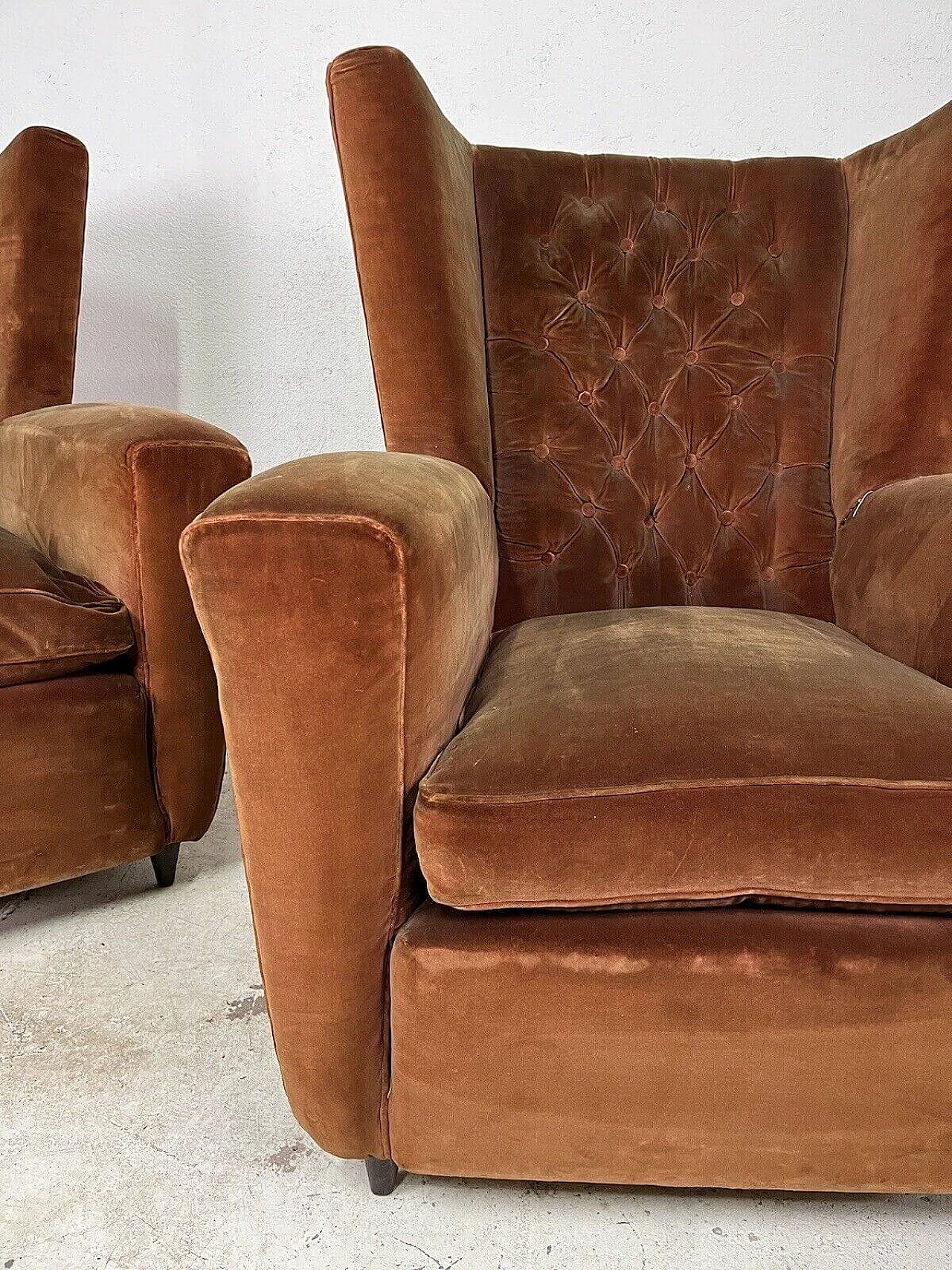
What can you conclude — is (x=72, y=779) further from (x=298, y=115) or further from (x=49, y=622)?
(x=298, y=115)

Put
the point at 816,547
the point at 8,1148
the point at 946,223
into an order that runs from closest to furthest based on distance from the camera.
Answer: the point at 8,1148 < the point at 946,223 < the point at 816,547

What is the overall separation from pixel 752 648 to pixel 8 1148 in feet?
2.82

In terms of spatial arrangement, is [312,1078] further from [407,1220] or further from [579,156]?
[579,156]

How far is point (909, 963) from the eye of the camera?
0.80 metres

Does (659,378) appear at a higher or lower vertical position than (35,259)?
lower

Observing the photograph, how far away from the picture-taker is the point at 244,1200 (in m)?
0.93

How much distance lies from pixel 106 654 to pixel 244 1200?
2.32 ft

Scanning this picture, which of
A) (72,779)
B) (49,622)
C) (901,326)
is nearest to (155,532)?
(49,622)

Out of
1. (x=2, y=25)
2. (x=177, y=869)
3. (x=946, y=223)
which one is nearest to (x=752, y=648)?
(x=946, y=223)

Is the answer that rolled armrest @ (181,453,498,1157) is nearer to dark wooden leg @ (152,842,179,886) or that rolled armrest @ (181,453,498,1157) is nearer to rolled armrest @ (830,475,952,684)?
rolled armrest @ (830,475,952,684)

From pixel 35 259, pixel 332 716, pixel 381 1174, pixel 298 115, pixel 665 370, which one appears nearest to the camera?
pixel 332 716

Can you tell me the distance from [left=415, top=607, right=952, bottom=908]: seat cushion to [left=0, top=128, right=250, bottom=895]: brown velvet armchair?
2.16 ft

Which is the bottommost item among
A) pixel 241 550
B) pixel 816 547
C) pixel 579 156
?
pixel 816 547

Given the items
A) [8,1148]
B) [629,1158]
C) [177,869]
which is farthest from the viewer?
[177,869]
